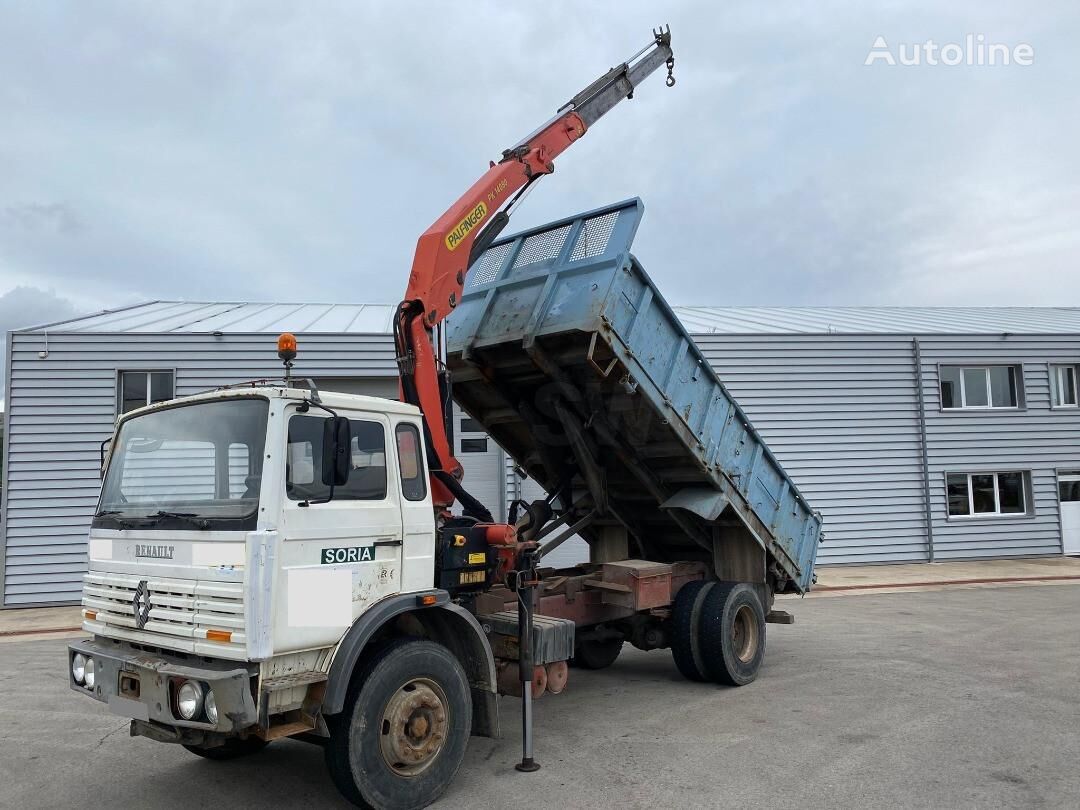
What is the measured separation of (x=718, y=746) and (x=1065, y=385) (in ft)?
58.9

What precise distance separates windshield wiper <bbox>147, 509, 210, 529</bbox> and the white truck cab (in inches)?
0.7

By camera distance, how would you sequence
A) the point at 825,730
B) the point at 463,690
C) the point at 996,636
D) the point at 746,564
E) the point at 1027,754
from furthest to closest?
the point at 996,636 < the point at 746,564 < the point at 825,730 < the point at 1027,754 < the point at 463,690

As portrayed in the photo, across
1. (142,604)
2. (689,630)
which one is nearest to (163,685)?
(142,604)

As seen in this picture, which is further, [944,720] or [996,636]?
[996,636]

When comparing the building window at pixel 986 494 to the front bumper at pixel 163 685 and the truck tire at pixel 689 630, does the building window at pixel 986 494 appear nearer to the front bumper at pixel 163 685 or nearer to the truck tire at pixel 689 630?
the truck tire at pixel 689 630

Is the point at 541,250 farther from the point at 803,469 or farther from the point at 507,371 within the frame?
the point at 803,469

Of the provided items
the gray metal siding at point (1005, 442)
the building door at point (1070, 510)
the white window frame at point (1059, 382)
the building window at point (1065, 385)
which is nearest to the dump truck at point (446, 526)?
the gray metal siding at point (1005, 442)

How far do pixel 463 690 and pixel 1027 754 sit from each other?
13.2 feet

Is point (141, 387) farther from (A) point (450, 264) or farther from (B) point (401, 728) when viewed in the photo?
(B) point (401, 728)

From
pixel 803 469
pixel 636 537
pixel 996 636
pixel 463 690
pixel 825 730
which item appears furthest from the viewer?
pixel 803 469

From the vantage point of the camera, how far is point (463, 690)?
5215mm

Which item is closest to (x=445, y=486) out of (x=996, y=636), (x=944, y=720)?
(x=944, y=720)

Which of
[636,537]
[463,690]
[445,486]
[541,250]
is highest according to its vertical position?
[541,250]

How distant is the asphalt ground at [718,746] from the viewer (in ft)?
16.8
